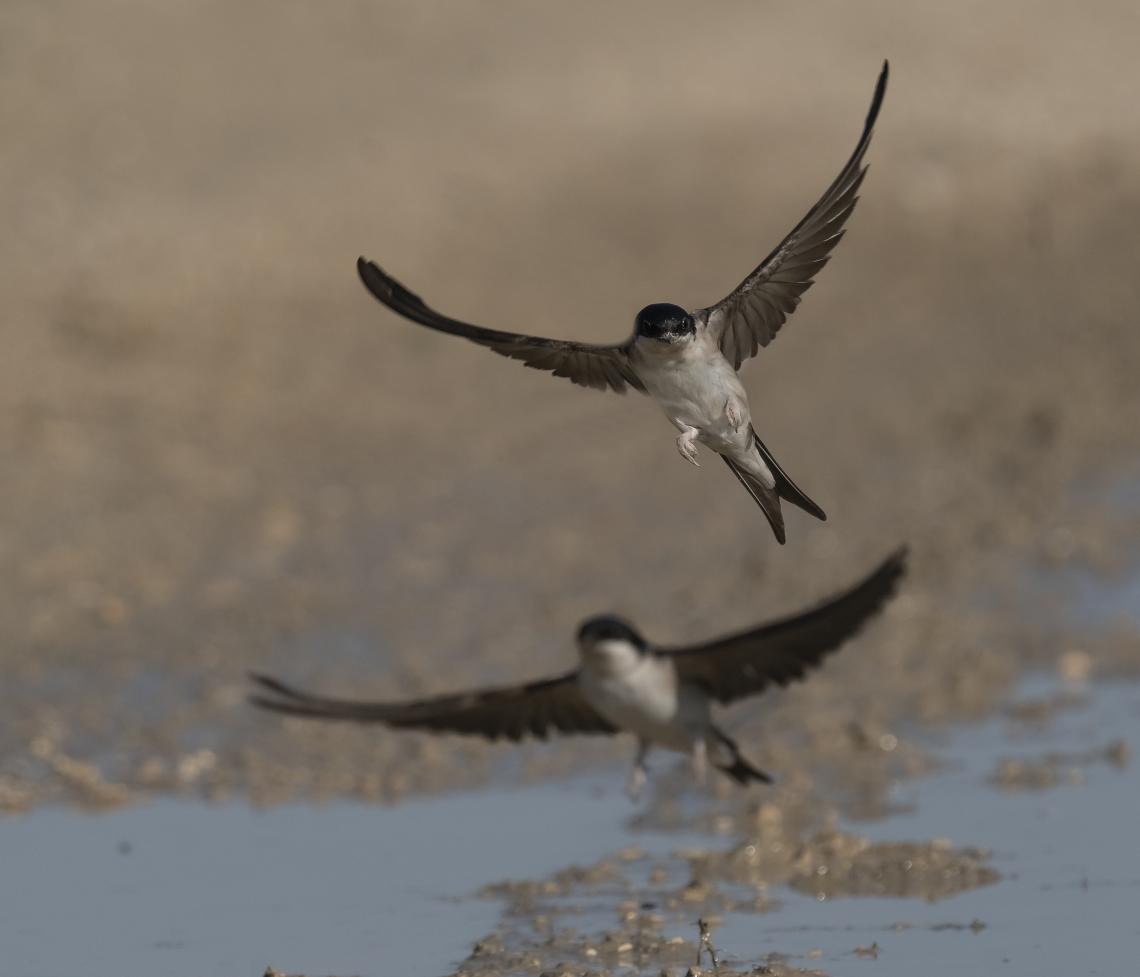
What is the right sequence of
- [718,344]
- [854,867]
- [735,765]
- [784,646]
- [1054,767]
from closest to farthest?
[718,344] < [854,867] < [784,646] < [735,765] < [1054,767]

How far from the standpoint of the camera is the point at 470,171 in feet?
36.6

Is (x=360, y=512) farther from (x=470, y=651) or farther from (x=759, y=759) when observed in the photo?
(x=759, y=759)

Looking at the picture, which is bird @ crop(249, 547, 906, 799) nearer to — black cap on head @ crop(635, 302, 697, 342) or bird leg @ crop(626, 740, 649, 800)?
bird leg @ crop(626, 740, 649, 800)

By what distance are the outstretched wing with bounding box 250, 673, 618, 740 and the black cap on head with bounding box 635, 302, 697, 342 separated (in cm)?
210

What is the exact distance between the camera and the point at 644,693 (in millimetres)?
6402

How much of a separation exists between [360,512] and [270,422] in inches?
32.1

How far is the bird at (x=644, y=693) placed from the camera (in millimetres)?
6180

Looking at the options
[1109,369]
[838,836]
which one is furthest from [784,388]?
[838,836]

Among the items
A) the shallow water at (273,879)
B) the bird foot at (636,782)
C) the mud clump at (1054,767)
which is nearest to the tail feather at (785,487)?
the shallow water at (273,879)

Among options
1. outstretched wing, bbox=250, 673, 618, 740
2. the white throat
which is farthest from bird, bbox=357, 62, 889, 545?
outstretched wing, bbox=250, 673, 618, 740

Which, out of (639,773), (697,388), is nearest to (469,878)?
(639,773)

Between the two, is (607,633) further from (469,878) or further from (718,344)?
(718,344)

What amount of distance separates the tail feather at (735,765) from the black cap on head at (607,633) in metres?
0.46

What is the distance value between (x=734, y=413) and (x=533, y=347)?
1.53 feet
